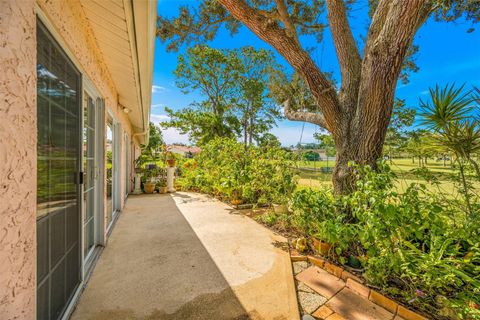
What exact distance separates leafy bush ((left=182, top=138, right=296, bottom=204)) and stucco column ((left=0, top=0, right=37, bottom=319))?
11.5 feet

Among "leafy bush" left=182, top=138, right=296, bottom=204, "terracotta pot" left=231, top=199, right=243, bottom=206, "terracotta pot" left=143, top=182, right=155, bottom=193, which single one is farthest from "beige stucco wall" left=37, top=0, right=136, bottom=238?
"terracotta pot" left=143, top=182, right=155, bottom=193

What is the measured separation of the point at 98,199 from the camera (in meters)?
2.96

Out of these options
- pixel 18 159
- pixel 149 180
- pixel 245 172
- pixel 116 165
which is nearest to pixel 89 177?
pixel 18 159

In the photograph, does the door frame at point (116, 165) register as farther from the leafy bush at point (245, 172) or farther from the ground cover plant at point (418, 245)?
the ground cover plant at point (418, 245)

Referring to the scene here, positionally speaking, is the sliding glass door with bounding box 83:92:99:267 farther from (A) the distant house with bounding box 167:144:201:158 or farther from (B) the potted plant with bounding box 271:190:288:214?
(A) the distant house with bounding box 167:144:201:158

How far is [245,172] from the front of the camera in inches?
211

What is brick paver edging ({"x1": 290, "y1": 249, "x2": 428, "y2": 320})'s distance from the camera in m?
1.82

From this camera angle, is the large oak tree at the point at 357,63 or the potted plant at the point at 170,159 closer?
the large oak tree at the point at 357,63

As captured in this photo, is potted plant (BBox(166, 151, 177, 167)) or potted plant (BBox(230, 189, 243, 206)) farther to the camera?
potted plant (BBox(166, 151, 177, 167))

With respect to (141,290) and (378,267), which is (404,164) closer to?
(378,267)

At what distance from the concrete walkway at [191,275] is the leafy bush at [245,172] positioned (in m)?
0.95

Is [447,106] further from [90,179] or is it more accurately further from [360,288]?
[90,179]

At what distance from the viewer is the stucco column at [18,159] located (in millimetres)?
946

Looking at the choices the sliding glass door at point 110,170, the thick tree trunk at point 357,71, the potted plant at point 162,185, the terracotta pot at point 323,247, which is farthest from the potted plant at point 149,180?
the terracotta pot at point 323,247
